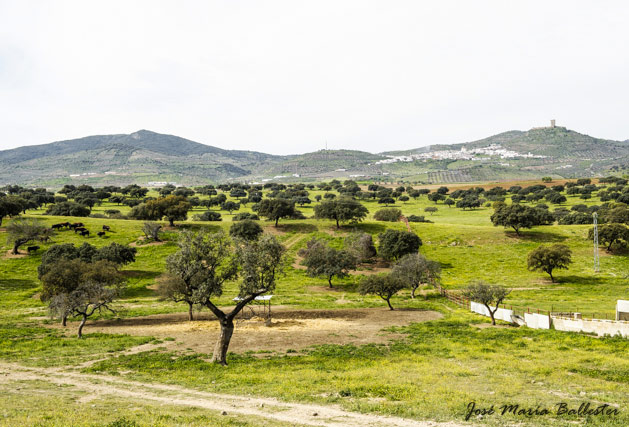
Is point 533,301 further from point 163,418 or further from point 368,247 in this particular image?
point 163,418

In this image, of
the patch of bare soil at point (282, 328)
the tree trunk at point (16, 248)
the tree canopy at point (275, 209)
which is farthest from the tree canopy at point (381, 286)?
the tree trunk at point (16, 248)

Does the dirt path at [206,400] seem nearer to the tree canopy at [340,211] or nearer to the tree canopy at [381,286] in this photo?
the tree canopy at [381,286]

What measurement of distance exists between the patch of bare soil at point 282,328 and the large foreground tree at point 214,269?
5.77 m

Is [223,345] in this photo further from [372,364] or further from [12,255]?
[12,255]

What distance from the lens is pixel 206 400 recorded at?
67.2 feet

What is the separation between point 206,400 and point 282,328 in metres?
21.9

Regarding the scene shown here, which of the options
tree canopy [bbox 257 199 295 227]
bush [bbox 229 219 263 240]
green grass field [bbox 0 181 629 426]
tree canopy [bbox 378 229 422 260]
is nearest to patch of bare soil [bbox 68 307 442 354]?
green grass field [bbox 0 181 629 426]

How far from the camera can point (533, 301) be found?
54219 millimetres

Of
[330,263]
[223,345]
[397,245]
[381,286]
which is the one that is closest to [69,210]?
[330,263]

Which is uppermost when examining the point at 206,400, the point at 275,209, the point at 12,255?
the point at 275,209

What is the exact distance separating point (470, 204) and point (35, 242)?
144828mm

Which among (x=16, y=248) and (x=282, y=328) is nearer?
(x=282, y=328)

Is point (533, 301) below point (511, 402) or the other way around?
below

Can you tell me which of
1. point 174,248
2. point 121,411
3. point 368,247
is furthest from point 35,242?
point 121,411
